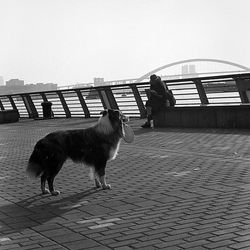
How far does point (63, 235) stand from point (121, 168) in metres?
4.22

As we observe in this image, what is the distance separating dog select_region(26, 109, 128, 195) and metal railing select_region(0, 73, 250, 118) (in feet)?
32.6

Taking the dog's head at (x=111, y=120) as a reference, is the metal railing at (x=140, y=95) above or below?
below

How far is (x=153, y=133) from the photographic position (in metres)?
15.1

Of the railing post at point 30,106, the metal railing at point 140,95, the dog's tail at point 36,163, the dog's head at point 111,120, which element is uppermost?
the dog's head at point 111,120

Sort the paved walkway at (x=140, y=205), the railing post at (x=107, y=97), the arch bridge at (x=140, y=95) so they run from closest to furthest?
the paved walkway at (x=140, y=205) < the arch bridge at (x=140, y=95) < the railing post at (x=107, y=97)

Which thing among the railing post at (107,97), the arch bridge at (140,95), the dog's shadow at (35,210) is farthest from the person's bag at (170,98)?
the dog's shadow at (35,210)

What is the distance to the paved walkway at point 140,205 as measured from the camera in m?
4.71

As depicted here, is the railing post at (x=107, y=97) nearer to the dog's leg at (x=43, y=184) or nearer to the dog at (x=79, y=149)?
the dog at (x=79, y=149)

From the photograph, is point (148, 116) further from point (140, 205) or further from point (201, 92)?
point (140, 205)

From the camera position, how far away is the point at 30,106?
93.4 ft

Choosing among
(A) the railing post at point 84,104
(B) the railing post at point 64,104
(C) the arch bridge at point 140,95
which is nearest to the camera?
(C) the arch bridge at point 140,95

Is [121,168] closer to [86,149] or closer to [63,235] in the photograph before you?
[86,149]

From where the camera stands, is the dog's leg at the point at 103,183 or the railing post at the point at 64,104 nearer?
the dog's leg at the point at 103,183

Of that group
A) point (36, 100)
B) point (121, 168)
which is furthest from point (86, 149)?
point (36, 100)
